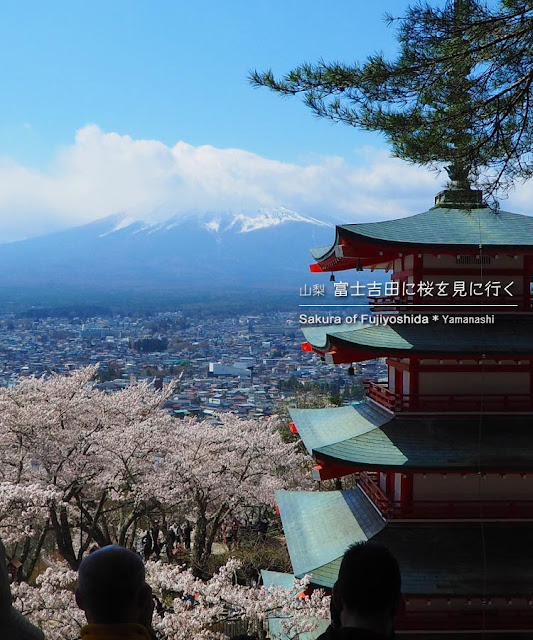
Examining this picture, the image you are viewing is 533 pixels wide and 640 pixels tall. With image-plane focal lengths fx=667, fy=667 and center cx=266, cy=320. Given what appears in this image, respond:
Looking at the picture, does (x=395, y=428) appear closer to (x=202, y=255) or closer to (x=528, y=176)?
(x=528, y=176)

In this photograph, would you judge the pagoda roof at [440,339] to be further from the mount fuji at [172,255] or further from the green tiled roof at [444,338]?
the mount fuji at [172,255]

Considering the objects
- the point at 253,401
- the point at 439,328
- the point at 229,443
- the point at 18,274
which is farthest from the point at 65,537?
the point at 18,274

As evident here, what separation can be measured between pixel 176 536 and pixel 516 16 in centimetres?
1899

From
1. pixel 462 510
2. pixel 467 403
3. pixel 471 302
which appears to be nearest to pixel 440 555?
pixel 462 510

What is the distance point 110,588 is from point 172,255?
136m

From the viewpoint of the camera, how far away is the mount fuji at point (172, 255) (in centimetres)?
11369

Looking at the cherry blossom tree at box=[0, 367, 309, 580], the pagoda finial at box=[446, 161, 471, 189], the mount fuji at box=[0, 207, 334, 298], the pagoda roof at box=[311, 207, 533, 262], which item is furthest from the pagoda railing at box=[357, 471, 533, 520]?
the mount fuji at box=[0, 207, 334, 298]

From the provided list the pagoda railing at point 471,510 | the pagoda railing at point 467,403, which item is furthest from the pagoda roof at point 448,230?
the pagoda railing at point 471,510

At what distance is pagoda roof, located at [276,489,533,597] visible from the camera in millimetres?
7926

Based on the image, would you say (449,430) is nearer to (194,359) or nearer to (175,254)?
(194,359)

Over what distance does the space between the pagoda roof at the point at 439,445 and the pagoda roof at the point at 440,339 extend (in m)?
0.96

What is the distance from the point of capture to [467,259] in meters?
9.08

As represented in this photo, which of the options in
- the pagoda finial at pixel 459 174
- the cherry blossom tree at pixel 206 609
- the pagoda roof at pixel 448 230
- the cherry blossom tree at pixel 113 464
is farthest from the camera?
the cherry blossom tree at pixel 113 464

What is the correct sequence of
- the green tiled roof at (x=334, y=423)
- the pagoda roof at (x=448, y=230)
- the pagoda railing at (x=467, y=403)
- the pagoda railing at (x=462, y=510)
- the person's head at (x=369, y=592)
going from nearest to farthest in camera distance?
the person's head at (x=369, y=592) → the pagoda roof at (x=448, y=230) → the pagoda railing at (x=462, y=510) → the pagoda railing at (x=467, y=403) → the green tiled roof at (x=334, y=423)
